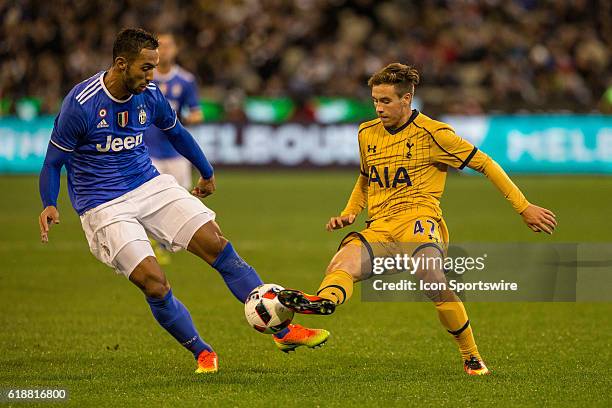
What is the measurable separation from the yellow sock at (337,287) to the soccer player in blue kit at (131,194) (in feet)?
1.29

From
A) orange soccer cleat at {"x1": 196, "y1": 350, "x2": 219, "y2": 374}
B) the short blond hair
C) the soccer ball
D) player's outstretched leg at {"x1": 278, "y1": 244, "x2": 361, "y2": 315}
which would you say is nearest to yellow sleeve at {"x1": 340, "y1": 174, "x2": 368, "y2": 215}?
player's outstretched leg at {"x1": 278, "y1": 244, "x2": 361, "y2": 315}

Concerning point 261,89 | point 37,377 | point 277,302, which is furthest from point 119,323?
point 261,89

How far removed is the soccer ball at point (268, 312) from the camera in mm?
6027

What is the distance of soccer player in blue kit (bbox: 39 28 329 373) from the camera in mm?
6328

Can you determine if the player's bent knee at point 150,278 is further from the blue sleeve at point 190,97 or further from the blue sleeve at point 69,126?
the blue sleeve at point 190,97

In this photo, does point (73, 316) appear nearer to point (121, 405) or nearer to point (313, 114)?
point (121, 405)

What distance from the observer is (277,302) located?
603 cm

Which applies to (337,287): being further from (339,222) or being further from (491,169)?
(491,169)

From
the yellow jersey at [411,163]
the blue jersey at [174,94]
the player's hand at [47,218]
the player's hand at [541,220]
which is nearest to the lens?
the player's hand at [541,220]

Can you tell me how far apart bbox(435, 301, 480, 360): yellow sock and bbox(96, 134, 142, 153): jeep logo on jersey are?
2128 millimetres

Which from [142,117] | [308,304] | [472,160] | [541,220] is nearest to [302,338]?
[308,304]

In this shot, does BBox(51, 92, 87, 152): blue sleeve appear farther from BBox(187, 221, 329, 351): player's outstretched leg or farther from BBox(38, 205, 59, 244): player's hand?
BBox(187, 221, 329, 351): player's outstretched leg

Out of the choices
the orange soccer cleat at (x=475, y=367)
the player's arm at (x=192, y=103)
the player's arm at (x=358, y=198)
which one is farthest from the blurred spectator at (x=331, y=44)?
the orange soccer cleat at (x=475, y=367)

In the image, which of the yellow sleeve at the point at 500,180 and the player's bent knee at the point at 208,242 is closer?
the yellow sleeve at the point at 500,180
